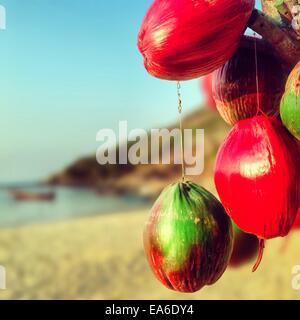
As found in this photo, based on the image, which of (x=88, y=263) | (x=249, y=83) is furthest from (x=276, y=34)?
(x=88, y=263)

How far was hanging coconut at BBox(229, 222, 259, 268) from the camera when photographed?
0.63 meters

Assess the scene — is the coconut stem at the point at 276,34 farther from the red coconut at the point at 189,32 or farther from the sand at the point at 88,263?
the sand at the point at 88,263

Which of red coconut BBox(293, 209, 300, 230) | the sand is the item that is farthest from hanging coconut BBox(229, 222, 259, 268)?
the sand

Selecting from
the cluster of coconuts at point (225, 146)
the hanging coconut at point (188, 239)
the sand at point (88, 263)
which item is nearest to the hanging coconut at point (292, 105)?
the cluster of coconuts at point (225, 146)

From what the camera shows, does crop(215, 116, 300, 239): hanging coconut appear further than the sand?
No

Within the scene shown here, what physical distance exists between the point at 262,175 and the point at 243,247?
170 mm

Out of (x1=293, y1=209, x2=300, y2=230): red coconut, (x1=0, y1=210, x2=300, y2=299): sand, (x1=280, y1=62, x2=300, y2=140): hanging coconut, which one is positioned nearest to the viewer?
(x1=280, y1=62, x2=300, y2=140): hanging coconut

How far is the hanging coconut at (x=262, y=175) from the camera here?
50 cm

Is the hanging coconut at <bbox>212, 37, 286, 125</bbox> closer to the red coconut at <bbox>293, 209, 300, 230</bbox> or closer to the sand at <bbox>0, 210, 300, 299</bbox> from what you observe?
the red coconut at <bbox>293, 209, 300, 230</bbox>

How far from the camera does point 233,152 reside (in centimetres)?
51

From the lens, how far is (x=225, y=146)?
1.70 ft

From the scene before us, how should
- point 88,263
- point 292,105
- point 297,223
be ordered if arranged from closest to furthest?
point 292,105, point 297,223, point 88,263

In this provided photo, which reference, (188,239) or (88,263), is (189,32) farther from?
(88,263)
